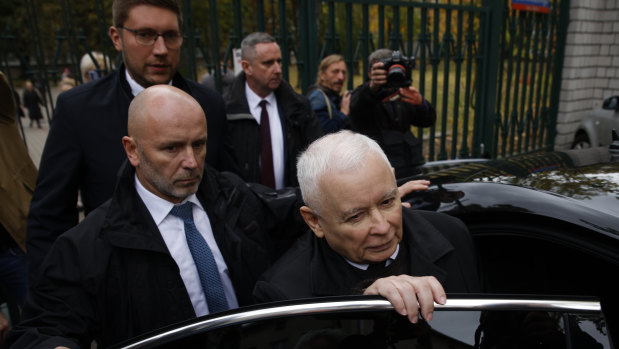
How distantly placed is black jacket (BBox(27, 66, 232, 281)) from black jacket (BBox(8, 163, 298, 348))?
436mm

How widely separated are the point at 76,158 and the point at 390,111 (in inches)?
91.6

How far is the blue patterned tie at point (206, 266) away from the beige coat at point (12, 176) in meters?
1.16

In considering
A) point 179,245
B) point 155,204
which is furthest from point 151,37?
point 179,245

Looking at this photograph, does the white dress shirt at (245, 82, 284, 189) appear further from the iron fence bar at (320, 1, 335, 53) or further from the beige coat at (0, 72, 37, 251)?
the iron fence bar at (320, 1, 335, 53)

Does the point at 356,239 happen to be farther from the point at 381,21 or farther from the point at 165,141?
the point at 381,21

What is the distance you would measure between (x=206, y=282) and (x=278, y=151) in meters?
1.57

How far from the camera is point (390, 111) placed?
138 inches

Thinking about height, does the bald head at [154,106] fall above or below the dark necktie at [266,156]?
above

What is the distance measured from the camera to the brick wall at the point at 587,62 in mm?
7520

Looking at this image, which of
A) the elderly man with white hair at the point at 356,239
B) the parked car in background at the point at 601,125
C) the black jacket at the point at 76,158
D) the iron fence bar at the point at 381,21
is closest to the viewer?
the elderly man with white hair at the point at 356,239

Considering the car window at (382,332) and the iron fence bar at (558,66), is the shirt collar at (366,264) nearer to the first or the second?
the car window at (382,332)

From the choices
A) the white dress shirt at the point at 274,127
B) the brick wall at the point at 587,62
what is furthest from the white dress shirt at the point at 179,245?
the brick wall at the point at 587,62

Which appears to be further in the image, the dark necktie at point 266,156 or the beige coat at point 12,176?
the dark necktie at point 266,156

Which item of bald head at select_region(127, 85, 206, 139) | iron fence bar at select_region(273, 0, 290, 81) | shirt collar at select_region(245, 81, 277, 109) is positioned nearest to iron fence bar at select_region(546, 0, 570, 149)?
Answer: iron fence bar at select_region(273, 0, 290, 81)
